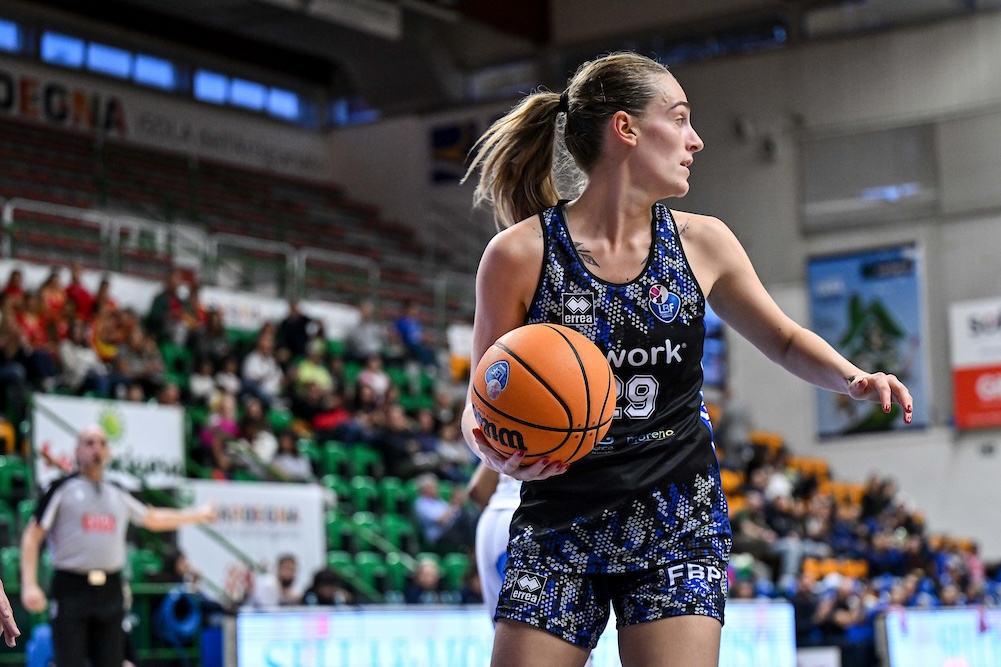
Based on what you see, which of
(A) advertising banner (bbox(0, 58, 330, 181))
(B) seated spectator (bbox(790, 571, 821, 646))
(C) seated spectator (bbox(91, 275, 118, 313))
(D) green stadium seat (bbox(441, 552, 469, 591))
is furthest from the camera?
(A) advertising banner (bbox(0, 58, 330, 181))

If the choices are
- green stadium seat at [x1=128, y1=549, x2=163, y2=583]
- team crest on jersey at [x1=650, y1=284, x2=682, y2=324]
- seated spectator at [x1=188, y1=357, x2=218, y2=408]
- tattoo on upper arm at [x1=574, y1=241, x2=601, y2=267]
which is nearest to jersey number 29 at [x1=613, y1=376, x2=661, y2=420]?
team crest on jersey at [x1=650, y1=284, x2=682, y2=324]

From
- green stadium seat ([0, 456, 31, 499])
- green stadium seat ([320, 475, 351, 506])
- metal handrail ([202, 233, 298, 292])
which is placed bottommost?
green stadium seat ([320, 475, 351, 506])

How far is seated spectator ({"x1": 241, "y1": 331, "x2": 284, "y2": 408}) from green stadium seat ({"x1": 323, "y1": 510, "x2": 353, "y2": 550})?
227cm

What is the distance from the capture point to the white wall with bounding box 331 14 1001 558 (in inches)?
917

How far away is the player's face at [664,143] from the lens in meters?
3.22

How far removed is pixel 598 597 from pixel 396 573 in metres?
10.2

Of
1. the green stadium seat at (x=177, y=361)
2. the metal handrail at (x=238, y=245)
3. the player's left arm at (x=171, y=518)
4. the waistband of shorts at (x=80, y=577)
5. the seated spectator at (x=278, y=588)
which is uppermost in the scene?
the metal handrail at (x=238, y=245)

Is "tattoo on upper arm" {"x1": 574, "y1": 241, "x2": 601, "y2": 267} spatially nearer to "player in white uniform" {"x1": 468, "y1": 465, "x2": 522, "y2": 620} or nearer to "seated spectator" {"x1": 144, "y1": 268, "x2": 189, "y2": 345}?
"player in white uniform" {"x1": 468, "y1": 465, "x2": 522, "y2": 620}

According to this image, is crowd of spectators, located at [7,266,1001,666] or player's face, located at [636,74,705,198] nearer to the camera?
player's face, located at [636,74,705,198]

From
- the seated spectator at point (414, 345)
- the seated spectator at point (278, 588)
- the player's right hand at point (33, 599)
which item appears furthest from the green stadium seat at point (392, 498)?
the player's right hand at point (33, 599)

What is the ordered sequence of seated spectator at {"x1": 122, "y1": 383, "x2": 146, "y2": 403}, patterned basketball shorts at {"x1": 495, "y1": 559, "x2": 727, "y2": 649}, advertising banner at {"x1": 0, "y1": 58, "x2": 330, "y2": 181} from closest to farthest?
patterned basketball shorts at {"x1": 495, "y1": 559, "x2": 727, "y2": 649}, seated spectator at {"x1": 122, "y1": 383, "x2": 146, "y2": 403}, advertising banner at {"x1": 0, "y1": 58, "x2": 330, "y2": 181}

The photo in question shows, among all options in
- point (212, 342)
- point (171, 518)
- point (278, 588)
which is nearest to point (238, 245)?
point (212, 342)

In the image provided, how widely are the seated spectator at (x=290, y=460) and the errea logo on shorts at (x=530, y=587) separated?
10.6 m

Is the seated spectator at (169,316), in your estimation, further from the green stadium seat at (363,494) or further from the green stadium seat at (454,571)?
the green stadium seat at (454,571)
